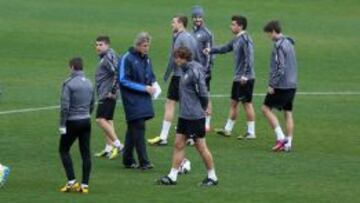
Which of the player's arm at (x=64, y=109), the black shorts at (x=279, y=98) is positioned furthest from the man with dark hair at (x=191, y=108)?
the black shorts at (x=279, y=98)

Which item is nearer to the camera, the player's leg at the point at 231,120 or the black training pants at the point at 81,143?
the black training pants at the point at 81,143

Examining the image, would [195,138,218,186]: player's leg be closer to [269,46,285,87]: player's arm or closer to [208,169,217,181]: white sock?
[208,169,217,181]: white sock

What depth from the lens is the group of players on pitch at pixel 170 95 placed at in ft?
51.2

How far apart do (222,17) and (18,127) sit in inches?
765

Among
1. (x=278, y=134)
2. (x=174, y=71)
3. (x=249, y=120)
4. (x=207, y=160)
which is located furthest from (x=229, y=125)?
(x=207, y=160)

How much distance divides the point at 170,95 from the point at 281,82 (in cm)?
203

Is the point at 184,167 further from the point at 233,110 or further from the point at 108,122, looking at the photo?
the point at 233,110

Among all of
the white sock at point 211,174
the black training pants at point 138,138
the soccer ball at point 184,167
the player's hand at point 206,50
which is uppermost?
the player's hand at point 206,50

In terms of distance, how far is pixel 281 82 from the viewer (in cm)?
1964

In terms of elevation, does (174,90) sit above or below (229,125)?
above

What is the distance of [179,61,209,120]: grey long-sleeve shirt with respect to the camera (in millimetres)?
15898

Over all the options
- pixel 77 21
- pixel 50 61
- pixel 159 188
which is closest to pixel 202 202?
pixel 159 188

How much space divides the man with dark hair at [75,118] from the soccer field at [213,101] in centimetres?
33

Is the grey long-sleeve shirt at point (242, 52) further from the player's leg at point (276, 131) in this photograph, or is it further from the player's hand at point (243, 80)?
the player's leg at point (276, 131)
